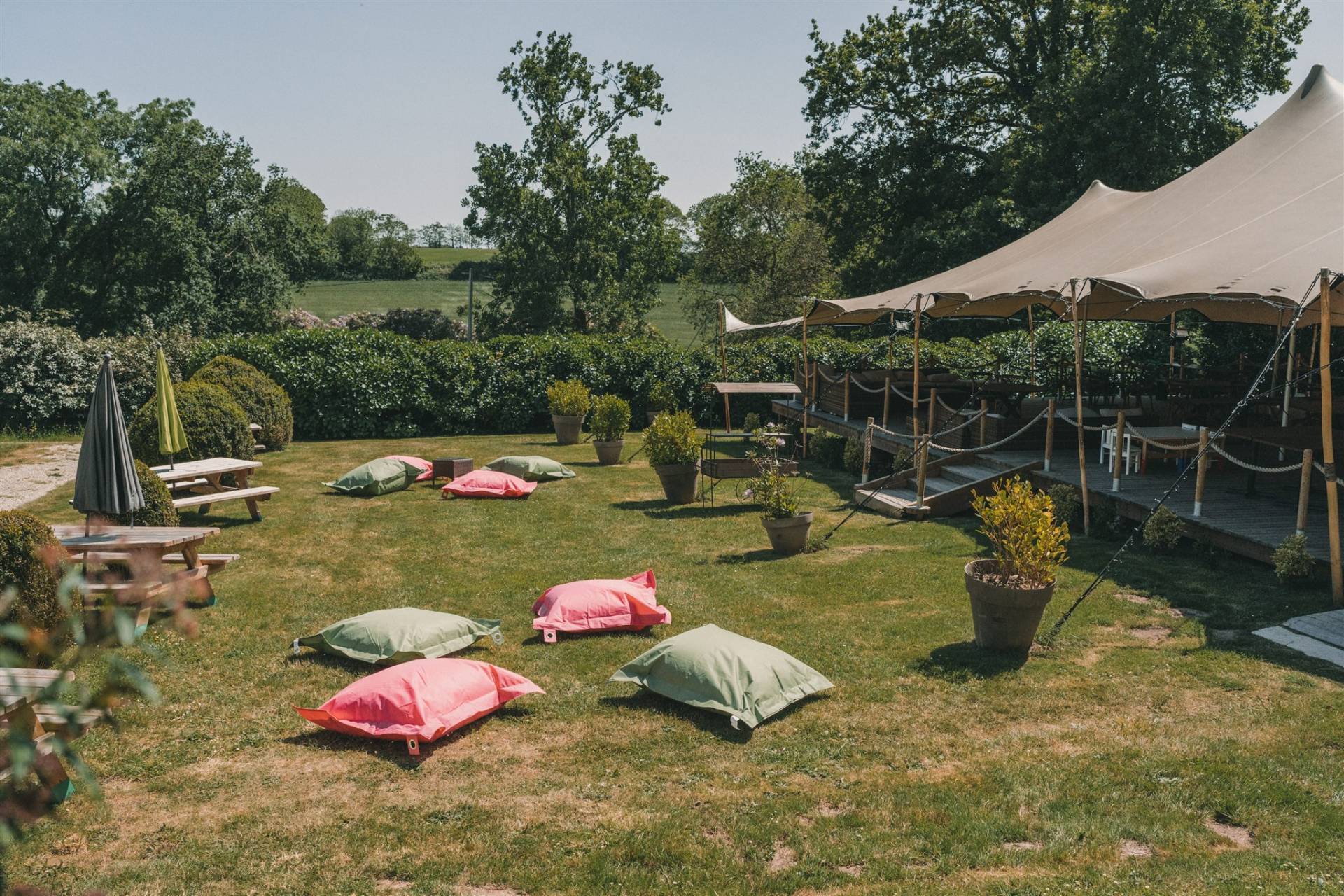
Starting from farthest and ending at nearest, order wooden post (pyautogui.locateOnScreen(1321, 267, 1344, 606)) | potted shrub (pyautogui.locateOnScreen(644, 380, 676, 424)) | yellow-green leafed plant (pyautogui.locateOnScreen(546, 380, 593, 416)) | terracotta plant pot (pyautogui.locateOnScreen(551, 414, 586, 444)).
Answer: potted shrub (pyautogui.locateOnScreen(644, 380, 676, 424))
terracotta plant pot (pyautogui.locateOnScreen(551, 414, 586, 444))
yellow-green leafed plant (pyautogui.locateOnScreen(546, 380, 593, 416))
wooden post (pyautogui.locateOnScreen(1321, 267, 1344, 606))

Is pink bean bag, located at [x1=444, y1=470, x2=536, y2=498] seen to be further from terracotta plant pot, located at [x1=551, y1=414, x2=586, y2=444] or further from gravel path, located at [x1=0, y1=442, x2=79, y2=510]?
gravel path, located at [x1=0, y1=442, x2=79, y2=510]

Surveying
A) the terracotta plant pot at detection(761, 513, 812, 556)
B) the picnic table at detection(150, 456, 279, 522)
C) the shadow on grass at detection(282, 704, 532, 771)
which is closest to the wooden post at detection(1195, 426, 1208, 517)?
the terracotta plant pot at detection(761, 513, 812, 556)

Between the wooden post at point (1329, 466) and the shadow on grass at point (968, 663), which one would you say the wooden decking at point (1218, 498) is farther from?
the shadow on grass at point (968, 663)

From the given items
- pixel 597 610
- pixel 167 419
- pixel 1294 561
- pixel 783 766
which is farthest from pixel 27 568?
pixel 1294 561

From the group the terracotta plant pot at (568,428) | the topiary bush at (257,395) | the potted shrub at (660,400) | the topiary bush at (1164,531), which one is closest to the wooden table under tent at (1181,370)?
the topiary bush at (1164,531)

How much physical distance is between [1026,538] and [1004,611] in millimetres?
574

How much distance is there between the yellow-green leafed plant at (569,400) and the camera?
20.7 meters

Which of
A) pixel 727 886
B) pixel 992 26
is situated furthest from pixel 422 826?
pixel 992 26

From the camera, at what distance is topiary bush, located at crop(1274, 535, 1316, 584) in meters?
8.57

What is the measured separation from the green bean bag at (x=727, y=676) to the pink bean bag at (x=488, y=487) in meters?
8.25

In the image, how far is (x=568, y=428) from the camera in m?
20.9

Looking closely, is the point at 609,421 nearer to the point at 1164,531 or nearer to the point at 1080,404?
the point at 1080,404

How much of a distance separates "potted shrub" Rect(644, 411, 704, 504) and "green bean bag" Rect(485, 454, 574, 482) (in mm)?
2820

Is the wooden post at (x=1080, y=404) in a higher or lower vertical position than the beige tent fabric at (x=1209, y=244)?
lower
